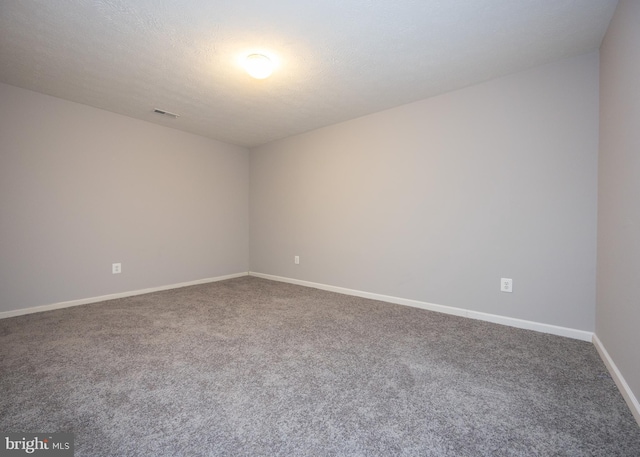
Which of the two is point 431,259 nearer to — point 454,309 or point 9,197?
point 454,309

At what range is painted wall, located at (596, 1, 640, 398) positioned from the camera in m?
1.45

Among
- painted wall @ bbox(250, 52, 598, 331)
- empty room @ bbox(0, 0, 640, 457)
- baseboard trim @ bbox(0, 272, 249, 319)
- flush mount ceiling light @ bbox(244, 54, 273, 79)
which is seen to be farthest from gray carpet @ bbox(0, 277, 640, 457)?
flush mount ceiling light @ bbox(244, 54, 273, 79)

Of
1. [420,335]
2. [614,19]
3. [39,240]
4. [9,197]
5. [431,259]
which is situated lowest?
[420,335]

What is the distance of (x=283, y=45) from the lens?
7.11 feet

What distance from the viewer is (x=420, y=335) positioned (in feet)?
7.71

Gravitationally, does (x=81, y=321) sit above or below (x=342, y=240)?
below

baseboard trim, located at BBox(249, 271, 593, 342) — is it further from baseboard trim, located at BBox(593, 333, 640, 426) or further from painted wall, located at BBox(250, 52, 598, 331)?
baseboard trim, located at BBox(593, 333, 640, 426)

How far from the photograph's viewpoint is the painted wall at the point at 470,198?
7.48ft

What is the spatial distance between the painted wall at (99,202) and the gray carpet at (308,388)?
25.9 inches

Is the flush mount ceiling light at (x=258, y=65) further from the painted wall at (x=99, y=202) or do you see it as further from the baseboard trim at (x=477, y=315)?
the baseboard trim at (x=477, y=315)

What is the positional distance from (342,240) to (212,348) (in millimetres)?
2172

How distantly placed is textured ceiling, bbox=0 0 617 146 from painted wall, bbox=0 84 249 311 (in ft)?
1.40

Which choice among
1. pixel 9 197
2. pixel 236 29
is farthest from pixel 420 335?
pixel 9 197

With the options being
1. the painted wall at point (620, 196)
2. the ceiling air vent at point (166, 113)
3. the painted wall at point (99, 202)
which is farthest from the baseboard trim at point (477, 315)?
the ceiling air vent at point (166, 113)
